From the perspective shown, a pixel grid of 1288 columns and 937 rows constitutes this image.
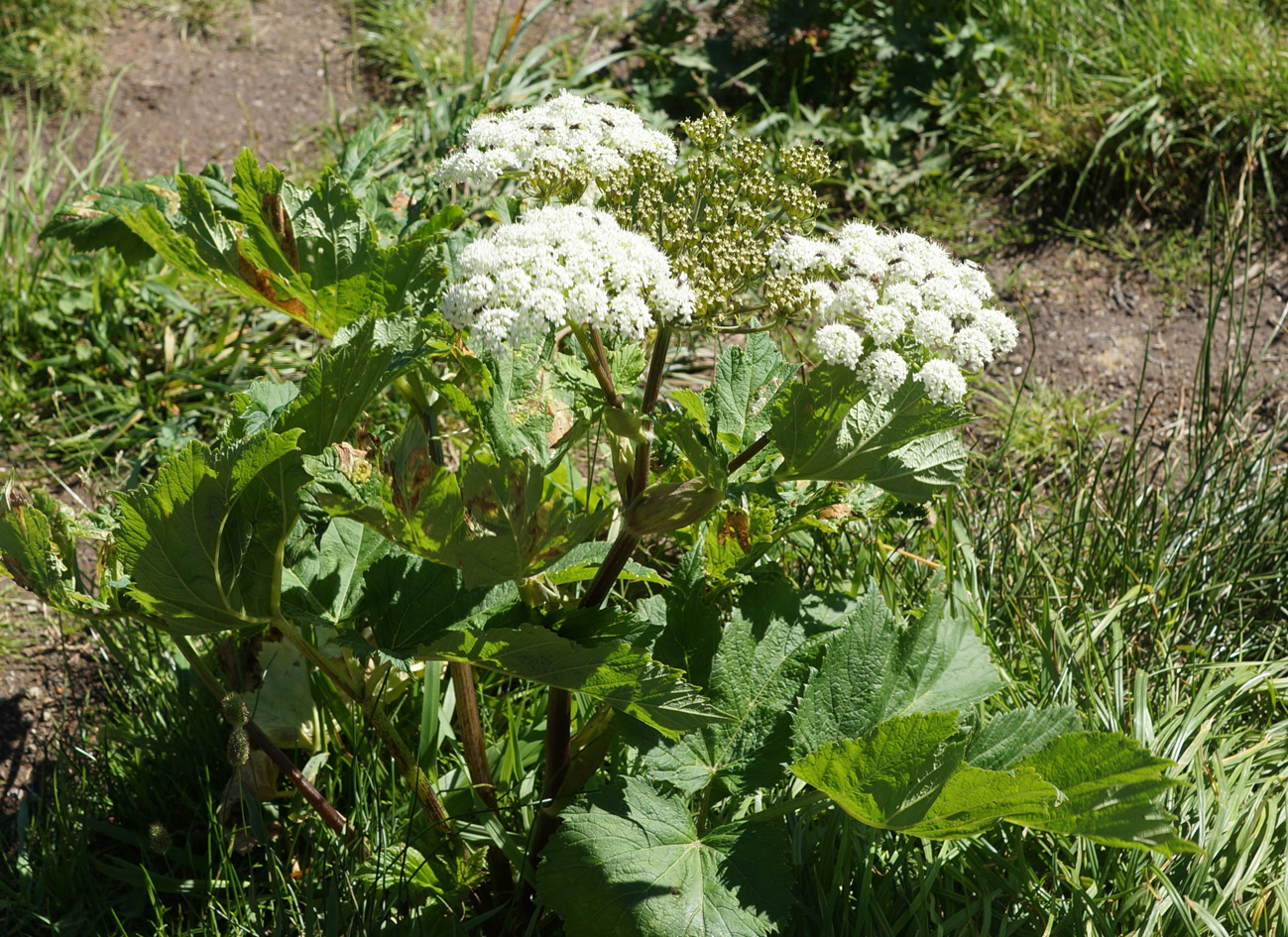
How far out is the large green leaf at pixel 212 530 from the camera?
145 centimetres

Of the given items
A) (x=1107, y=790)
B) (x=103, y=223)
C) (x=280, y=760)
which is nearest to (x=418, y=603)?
(x=280, y=760)

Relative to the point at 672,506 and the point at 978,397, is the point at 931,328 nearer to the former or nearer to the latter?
the point at 672,506

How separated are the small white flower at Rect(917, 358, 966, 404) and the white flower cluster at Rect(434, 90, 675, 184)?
59cm

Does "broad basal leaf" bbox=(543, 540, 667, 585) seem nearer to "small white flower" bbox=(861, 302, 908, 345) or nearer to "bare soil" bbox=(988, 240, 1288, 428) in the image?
"small white flower" bbox=(861, 302, 908, 345)

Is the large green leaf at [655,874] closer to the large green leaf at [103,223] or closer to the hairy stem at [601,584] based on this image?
the hairy stem at [601,584]

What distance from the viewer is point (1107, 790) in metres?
1.50

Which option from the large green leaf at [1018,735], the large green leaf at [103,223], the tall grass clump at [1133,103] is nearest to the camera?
the large green leaf at [1018,735]

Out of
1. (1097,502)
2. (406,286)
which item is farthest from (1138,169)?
(406,286)

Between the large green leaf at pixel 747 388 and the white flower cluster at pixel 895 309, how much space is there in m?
0.26

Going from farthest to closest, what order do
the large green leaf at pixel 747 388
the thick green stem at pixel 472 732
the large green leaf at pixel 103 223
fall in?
the large green leaf at pixel 103 223 < the thick green stem at pixel 472 732 < the large green leaf at pixel 747 388

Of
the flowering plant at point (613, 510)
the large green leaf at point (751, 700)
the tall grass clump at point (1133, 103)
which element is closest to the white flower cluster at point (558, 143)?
the flowering plant at point (613, 510)

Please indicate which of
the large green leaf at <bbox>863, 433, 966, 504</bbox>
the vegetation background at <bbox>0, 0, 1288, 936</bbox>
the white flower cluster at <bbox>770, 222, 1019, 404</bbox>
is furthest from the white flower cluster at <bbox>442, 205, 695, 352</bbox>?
the vegetation background at <bbox>0, 0, 1288, 936</bbox>

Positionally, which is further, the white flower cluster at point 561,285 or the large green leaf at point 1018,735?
the large green leaf at point 1018,735

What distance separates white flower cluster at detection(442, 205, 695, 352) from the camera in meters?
1.44
